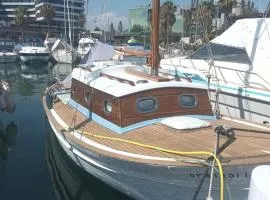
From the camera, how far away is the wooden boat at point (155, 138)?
8.62 meters

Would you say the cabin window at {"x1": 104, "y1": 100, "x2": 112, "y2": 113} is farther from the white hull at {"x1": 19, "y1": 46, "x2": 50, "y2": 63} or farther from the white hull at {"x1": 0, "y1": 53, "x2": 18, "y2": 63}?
the white hull at {"x1": 0, "y1": 53, "x2": 18, "y2": 63}

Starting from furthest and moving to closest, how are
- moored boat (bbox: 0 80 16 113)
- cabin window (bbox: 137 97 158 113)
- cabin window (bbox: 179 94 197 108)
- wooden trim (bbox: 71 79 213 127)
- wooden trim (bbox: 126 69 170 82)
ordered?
moored boat (bbox: 0 80 16 113) → wooden trim (bbox: 126 69 170 82) → cabin window (bbox: 179 94 197 108) → cabin window (bbox: 137 97 158 113) → wooden trim (bbox: 71 79 213 127)

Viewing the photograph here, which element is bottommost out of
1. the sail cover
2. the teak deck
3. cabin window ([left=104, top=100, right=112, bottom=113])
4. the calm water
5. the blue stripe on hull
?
the calm water

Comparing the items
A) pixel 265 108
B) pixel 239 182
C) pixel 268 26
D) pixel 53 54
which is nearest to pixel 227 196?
pixel 239 182

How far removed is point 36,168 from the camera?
1395 cm

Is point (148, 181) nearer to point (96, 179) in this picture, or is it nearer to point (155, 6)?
point (96, 179)

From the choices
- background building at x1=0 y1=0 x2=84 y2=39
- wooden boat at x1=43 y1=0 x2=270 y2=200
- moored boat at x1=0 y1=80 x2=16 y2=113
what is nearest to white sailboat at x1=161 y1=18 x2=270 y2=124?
wooden boat at x1=43 y1=0 x2=270 y2=200

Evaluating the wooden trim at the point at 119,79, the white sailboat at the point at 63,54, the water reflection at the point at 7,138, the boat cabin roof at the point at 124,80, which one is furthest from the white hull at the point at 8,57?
the wooden trim at the point at 119,79

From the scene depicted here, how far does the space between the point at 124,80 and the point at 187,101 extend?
186 centimetres

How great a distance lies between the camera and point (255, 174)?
5.25m

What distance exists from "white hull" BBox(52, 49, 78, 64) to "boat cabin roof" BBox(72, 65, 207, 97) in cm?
4130

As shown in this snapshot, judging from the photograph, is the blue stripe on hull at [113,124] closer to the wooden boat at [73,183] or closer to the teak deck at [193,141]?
the teak deck at [193,141]

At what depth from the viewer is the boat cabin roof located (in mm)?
11339

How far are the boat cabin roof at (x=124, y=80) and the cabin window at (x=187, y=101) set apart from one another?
276 mm
